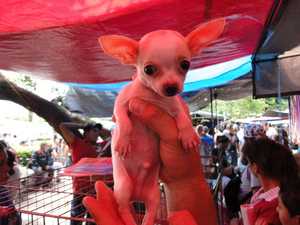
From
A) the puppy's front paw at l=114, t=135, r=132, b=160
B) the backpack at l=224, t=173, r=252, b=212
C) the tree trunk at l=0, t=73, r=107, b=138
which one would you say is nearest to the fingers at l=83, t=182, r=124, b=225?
the puppy's front paw at l=114, t=135, r=132, b=160

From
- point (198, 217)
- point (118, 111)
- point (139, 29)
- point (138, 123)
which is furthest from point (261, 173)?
point (139, 29)

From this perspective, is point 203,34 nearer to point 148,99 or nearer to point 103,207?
point 148,99

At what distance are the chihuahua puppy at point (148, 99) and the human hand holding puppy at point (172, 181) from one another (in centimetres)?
4

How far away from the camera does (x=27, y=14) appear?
1.56 metres

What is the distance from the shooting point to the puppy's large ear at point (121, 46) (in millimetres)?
916

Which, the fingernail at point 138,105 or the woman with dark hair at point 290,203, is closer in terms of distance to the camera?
the fingernail at point 138,105

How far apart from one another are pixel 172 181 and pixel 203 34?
0.82m

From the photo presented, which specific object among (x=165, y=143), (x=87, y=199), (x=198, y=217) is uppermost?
(x=165, y=143)

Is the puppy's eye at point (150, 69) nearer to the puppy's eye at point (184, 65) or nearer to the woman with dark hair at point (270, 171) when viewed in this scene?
the puppy's eye at point (184, 65)

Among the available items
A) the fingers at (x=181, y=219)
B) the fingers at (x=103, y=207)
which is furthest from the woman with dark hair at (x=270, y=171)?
the fingers at (x=103, y=207)

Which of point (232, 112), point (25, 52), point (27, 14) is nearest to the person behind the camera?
point (27, 14)

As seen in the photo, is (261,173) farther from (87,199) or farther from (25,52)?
(25,52)

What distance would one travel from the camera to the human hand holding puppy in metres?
0.93

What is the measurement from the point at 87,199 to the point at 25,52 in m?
1.98
